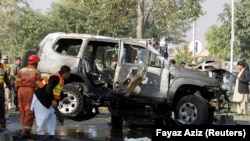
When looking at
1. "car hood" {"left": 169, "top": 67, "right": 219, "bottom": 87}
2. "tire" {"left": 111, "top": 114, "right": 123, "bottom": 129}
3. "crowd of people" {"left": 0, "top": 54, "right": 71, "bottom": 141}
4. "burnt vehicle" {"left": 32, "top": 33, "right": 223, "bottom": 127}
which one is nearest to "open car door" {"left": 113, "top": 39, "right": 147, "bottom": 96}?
"burnt vehicle" {"left": 32, "top": 33, "right": 223, "bottom": 127}

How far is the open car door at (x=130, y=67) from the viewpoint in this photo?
37.6ft

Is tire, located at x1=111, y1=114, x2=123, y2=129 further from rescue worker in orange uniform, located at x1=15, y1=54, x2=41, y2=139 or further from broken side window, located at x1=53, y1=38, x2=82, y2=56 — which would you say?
rescue worker in orange uniform, located at x1=15, y1=54, x2=41, y2=139

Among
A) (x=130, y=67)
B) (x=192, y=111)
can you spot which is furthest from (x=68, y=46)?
(x=192, y=111)

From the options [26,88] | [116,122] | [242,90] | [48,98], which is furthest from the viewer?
[242,90]

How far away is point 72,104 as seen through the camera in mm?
11727

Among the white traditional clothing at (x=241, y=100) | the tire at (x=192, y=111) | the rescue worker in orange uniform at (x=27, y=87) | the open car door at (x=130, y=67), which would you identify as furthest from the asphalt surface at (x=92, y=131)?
the white traditional clothing at (x=241, y=100)

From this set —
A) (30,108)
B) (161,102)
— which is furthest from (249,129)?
(161,102)

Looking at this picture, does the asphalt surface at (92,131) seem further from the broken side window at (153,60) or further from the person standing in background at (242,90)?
the person standing in background at (242,90)

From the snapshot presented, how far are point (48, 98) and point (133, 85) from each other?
2861 mm

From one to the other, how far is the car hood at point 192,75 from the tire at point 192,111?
427 millimetres

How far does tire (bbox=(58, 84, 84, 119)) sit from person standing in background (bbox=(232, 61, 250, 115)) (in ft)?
21.1

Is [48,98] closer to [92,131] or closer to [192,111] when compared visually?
[92,131]

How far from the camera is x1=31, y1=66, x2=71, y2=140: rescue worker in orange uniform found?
900 cm

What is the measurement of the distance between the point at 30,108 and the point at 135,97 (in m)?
2.95
